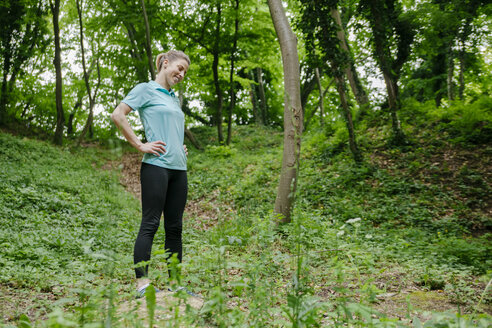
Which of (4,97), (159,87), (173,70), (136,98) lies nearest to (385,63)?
(173,70)

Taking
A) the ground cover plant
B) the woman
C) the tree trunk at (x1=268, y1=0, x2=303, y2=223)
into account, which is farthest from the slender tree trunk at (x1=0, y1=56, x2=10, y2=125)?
the woman

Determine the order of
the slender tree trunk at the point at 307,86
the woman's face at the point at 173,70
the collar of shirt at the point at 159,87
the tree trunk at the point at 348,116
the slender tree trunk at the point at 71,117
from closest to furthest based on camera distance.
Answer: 1. the collar of shirt at the point at 159,87
2. the woman's face at the point at 173,70
3. the tree trunk at the point at 348,116
4. the slender tree trunk at the point at 307,86
5. the slender tree trunk at the point at 71,117

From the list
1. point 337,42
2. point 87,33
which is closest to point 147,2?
point 87,33

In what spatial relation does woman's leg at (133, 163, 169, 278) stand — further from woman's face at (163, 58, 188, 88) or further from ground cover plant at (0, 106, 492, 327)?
woman's face at (163, 58, 188, 88)

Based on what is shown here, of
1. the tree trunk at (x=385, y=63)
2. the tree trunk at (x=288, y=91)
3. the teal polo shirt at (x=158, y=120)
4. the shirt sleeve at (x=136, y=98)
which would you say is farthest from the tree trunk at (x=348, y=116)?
the shirt sleeve at (x=136, y=98)

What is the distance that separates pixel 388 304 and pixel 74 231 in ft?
15.6

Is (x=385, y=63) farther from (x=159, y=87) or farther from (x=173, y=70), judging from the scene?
(x=159, y=87)

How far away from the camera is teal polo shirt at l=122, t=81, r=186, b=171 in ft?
8.94

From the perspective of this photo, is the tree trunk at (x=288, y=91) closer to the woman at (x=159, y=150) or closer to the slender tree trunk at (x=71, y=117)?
the woman at (x=159, y=150)

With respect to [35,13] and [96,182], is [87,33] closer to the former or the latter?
[35,13]

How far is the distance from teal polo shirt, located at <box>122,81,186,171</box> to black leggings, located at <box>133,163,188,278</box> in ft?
0.27

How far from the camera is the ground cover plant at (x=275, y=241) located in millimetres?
1775

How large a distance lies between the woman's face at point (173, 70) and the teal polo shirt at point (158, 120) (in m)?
0.15

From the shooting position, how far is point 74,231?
5188 millimetres
